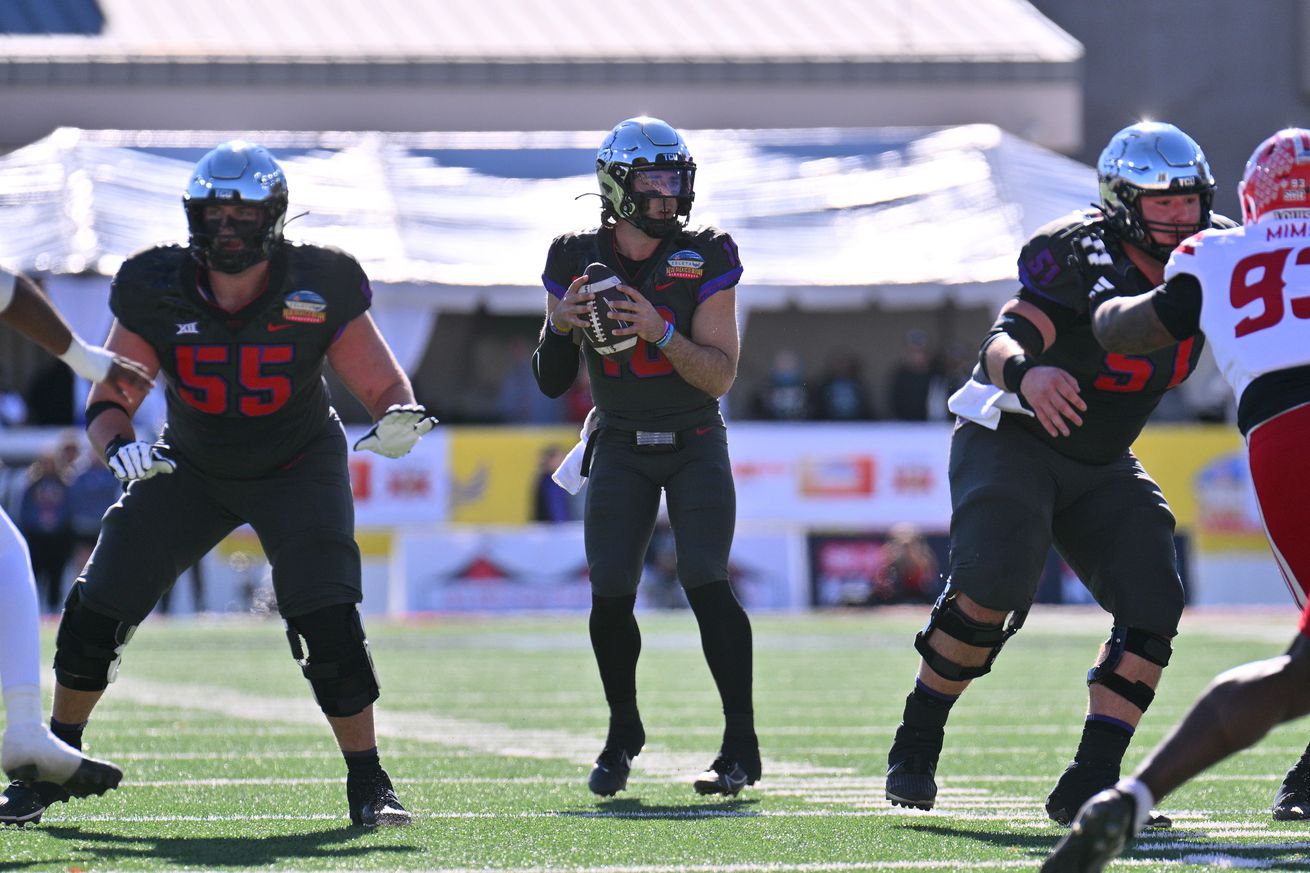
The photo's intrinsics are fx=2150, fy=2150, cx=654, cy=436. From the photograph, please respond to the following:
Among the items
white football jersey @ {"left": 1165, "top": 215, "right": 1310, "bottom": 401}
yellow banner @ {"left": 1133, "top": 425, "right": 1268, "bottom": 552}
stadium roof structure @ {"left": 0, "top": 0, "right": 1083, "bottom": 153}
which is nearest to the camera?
white football jersey @ {"left": 1165, "top": 215, "right": 1310, "bottom": 401}

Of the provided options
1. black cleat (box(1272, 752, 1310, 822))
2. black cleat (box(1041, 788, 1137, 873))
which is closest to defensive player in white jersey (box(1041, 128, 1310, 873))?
black cleat (box(1041, 788, 1137, 873))

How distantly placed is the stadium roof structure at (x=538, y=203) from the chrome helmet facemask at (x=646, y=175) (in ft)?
43.6

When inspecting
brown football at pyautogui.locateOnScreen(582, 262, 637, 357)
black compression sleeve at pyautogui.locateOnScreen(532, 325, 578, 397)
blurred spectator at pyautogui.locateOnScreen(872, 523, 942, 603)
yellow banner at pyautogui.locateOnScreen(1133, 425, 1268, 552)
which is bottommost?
blurred spectator at pyautogui.locateOnScreen(872, 523, 942, 603)

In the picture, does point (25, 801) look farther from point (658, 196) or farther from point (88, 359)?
point (658, 196)

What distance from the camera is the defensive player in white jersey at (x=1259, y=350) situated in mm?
3859

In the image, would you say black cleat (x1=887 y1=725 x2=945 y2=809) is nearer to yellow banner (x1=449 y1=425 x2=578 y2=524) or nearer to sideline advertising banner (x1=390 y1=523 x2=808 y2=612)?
sideline advertising banner (x1=390 y1=523 x2=808 y2=612)

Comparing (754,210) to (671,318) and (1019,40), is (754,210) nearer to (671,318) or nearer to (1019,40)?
(1019,40)

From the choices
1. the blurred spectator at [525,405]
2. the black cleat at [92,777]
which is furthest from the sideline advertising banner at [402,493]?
the black cleat at [92,777]

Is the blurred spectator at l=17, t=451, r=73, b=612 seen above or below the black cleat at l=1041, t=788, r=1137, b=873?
below

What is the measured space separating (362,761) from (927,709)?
1444 mm

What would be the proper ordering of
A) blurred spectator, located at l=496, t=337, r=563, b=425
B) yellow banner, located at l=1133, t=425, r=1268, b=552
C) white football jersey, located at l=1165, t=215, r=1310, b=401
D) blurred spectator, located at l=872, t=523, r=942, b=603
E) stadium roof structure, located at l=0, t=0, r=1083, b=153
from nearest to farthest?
white football jersey, located at l=1165, t=215, r=1310, b=401, blurred spectator, located at l=872, t=523, r=942, b=603, yellow banner, located at l=1133, t=425, r=1268, b=552, blurred spectator, located at l=496, t=337, r=563, b=425, stadium roof structure, located at l=0, t=0, r=1083, b=153

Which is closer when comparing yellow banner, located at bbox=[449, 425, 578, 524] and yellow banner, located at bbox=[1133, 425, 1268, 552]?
yellow banner, located at bbox=[449, 425, 578, 524]

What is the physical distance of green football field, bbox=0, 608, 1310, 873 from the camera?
4.66 m

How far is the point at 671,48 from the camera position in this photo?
23938 mm
